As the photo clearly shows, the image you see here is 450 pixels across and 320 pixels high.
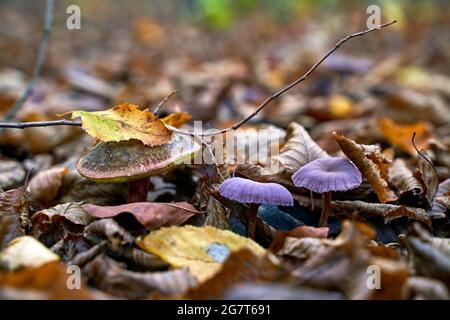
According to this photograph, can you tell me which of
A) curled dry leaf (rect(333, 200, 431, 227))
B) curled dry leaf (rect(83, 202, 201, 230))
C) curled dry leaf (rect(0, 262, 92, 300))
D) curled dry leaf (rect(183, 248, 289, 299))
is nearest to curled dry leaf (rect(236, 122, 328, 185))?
curled dry leaf (rect(333, 200, 431, 227))

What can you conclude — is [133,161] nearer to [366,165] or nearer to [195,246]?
[195,246]

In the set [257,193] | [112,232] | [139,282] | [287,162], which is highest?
[287,162]

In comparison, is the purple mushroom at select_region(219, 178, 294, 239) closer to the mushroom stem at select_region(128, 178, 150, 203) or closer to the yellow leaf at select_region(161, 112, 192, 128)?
the mushroom stem at select_region(128, 178, 150, 203)

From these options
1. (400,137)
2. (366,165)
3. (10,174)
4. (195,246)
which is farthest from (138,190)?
(400,137)

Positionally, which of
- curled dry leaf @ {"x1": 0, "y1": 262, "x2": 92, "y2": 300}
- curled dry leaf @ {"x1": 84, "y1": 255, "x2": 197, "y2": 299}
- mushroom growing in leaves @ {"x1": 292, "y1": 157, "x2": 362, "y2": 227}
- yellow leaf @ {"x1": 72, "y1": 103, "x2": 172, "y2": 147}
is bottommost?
curled dry leaf @ {"x1": 84, "y1": 255, "x2": 197, "y2": 299}

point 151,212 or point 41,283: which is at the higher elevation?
point 151,212

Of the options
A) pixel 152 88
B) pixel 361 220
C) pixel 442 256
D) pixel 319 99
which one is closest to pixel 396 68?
pixel 319 99

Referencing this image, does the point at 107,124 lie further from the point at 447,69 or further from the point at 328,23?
the point at 328,23
